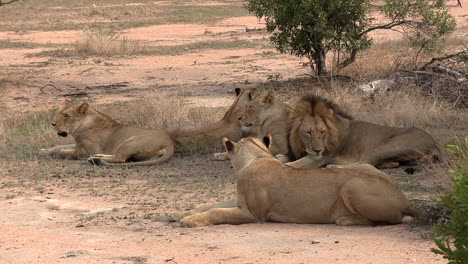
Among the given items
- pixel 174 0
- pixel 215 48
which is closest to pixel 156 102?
pixel 215 48

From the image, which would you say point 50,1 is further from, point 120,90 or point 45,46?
point 120,90

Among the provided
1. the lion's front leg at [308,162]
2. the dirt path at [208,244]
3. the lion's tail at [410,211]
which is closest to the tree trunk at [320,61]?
the lion's front leg at [308,162]

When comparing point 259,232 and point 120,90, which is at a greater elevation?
point 259,232

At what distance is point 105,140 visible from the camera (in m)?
11.4

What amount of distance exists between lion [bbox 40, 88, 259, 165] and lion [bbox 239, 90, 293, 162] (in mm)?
308

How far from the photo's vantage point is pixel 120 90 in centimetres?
1861

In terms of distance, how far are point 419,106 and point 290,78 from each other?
251 inches

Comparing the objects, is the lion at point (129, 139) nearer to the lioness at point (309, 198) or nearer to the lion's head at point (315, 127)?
the lion's head at point (315, 127)

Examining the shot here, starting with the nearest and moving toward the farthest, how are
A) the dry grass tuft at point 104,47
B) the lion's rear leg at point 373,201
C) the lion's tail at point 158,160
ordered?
the lion's rear leg at point 373,201, the lion's tail at point 158,160, the dry grass tuft at point 104,47

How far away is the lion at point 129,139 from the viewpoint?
11.0 metres

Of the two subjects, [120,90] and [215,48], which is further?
[215,48]

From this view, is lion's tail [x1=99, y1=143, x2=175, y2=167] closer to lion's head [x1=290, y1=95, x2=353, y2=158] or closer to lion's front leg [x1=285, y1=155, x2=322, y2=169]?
lion's head [x1=290, y1=95, x2=353, y2=158]

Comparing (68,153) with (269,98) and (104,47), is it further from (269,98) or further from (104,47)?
(104,47)

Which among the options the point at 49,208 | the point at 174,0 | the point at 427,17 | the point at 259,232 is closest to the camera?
the point at 259,232
